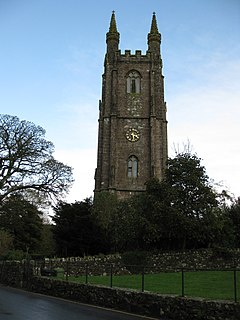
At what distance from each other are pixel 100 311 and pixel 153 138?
42094 millimetres

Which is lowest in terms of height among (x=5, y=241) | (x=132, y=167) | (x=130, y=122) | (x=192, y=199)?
(x=5, y=241)

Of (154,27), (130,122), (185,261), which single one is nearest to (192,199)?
(185,261)

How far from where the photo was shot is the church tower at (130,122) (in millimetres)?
52000

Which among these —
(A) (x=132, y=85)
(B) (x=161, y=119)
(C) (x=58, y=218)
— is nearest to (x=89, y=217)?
(C) (x=58, y=218)

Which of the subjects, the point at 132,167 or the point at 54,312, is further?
the point at 132,167

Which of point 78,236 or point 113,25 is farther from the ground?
point 113,25

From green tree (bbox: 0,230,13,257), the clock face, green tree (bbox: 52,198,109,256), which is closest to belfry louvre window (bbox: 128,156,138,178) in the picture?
the clock face

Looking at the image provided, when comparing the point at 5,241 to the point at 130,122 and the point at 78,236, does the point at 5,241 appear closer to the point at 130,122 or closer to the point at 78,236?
the point at 78,236

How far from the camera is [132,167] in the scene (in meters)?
52.9

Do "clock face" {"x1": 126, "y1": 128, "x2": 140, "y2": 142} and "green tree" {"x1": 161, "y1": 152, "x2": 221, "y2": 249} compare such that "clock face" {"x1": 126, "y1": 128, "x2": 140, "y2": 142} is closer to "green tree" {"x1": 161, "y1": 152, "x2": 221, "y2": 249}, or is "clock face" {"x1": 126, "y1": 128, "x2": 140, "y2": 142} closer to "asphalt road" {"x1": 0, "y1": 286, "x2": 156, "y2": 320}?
"green tree" {"x1": 161, "y1": 152, "x2": 221, "y2": 249}

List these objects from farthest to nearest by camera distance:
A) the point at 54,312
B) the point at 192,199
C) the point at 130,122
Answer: the point at 130,122, the point at 192,199, the point at 54,312

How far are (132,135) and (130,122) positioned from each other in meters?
1.99

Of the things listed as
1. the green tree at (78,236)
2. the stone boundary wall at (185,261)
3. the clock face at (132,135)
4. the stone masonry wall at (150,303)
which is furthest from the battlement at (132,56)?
the stone masonry wall at (150,303)

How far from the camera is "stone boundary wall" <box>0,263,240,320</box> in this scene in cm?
924
